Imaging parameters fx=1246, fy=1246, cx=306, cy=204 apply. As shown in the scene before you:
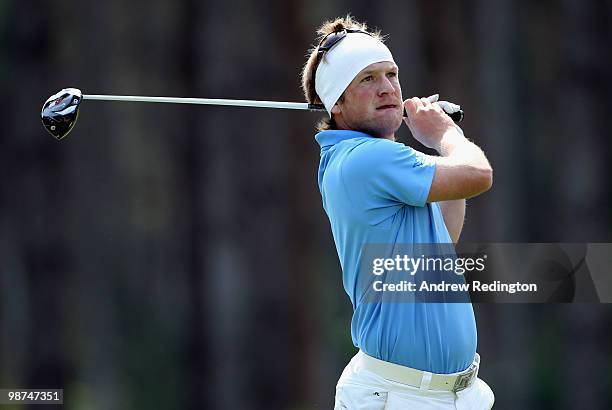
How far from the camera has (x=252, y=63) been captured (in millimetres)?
10055

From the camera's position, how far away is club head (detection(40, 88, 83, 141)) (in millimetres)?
4535

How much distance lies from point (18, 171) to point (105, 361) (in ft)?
5.93

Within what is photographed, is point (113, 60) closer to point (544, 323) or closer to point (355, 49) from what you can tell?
point (544, 323)

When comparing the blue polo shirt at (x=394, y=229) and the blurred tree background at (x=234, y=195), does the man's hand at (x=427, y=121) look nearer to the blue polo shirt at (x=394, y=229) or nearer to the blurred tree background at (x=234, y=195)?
the blue polo shirt at (x=394, y=229)

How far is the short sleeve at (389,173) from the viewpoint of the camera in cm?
362

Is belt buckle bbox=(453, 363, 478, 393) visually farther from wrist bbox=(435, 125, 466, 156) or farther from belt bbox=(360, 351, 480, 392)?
wrist bbox=(435, 125, 466, 156)

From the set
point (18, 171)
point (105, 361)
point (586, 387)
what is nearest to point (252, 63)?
point (18, 171)

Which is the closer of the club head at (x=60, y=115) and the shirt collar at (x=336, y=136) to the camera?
the shirt collar at (x=336, y=136)

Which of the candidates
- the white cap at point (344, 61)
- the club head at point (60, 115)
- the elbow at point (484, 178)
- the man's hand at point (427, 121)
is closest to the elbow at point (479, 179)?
the elbow at point (484, 178)

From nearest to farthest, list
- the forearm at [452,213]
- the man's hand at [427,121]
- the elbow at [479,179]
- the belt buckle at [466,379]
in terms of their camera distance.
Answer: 1. the elbow at [479,179]
2. the belt buckle at [466,379]
3. the man's hand at [427,121]
4. the forearm at [452,213]

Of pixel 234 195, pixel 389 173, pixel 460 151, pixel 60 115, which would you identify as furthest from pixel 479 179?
pixel 234 195

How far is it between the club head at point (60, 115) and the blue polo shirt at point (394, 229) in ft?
3.98

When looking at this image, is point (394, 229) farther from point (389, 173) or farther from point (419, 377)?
point (419, 377)

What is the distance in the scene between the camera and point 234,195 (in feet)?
33.6
